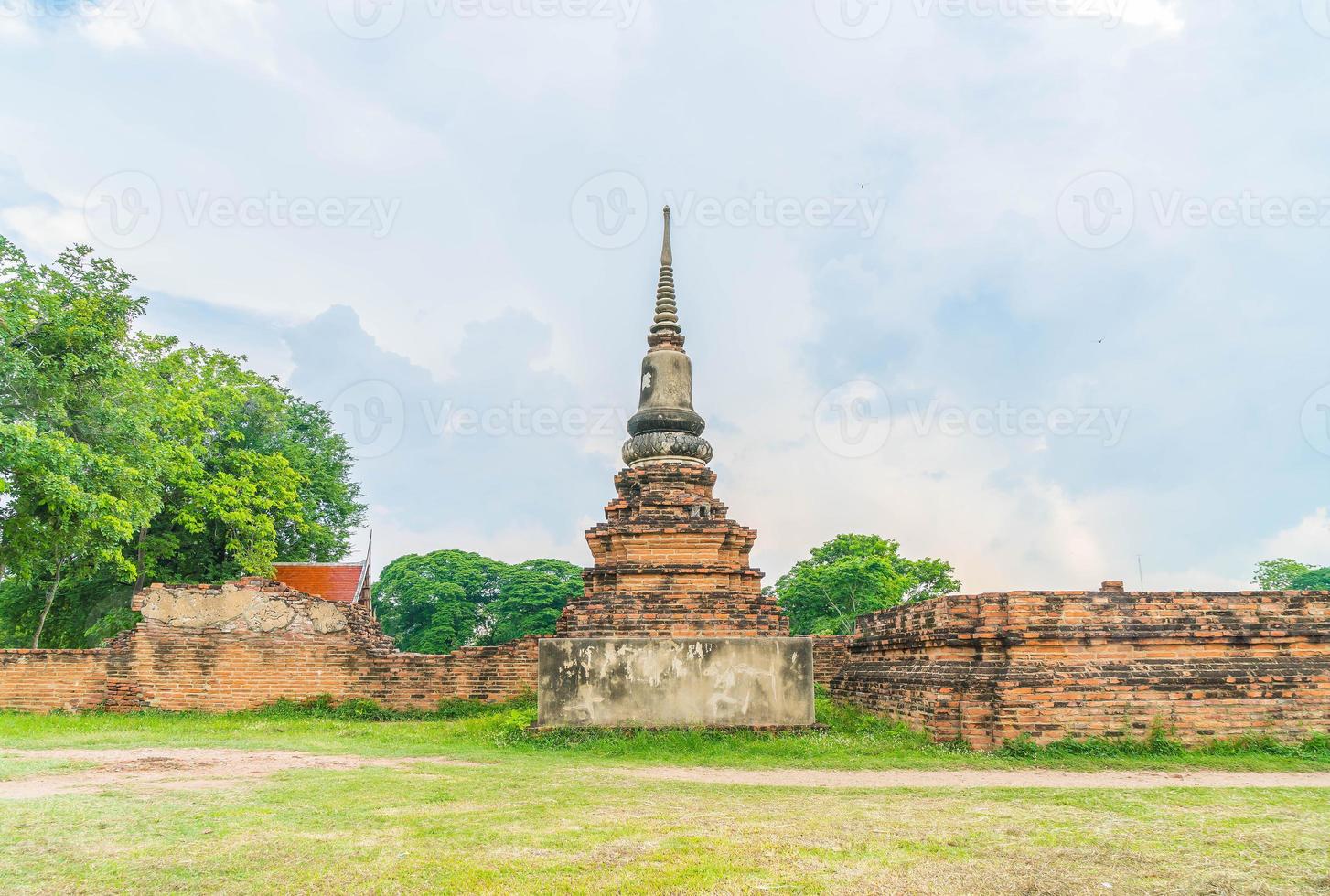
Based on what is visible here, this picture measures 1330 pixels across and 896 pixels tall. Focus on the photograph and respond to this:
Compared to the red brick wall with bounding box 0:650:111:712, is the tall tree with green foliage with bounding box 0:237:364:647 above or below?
above

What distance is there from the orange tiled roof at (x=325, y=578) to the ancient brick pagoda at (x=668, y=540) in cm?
1024

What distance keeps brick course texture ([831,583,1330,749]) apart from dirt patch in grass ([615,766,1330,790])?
1.10 m

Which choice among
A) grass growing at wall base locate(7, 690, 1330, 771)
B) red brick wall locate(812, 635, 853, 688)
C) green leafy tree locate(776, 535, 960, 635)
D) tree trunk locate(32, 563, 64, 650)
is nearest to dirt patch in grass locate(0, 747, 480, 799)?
grass growing at wall base locate(7, 690, 1330, 771)

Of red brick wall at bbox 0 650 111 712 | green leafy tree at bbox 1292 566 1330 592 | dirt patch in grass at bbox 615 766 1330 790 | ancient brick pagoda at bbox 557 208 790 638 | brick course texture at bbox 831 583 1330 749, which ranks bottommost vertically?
dirt patch in grass at bbox 615 766 1330 790

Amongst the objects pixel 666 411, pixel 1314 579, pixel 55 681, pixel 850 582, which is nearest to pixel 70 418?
pixel 55 681

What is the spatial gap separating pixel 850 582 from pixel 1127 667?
24697 millimetres

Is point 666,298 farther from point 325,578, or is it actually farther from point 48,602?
point 48,602

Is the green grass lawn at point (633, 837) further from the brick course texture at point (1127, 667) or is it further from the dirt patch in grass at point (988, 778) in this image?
the brick course texture at point (1127, 667)

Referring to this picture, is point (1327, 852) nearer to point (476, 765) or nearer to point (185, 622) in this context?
point (476, 765)

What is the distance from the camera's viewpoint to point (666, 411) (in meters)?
16.5

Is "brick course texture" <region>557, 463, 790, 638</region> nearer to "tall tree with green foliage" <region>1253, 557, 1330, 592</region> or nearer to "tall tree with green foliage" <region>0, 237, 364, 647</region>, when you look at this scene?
"tall tree with green foliage" <region>0, 237, 364, 647</region>

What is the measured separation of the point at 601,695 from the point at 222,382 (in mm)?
17650

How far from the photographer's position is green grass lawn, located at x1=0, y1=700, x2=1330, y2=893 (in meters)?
5.24

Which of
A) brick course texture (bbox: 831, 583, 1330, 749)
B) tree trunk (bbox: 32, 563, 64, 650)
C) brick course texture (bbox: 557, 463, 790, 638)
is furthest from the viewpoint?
tree trunk (bbox: 32, 563, 64, 650)
